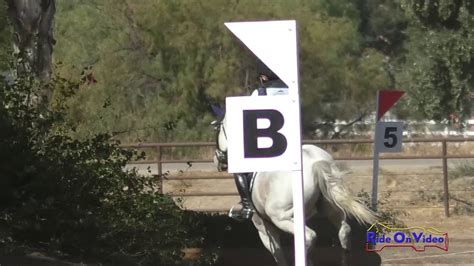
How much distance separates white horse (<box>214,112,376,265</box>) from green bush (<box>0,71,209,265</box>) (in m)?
0.89

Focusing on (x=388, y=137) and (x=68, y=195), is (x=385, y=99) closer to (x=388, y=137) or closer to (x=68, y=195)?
(x=388, y=137)

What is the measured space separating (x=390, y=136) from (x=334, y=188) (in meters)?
2.64

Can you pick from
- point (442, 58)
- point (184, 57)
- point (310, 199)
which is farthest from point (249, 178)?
point (184, 57)

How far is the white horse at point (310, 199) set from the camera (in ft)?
27.6

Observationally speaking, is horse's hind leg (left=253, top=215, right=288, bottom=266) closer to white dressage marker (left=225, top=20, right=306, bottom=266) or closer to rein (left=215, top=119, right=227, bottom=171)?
rein (left=215, top=119, right=227, bottom=171)

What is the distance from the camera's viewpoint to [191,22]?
2603 centimetres

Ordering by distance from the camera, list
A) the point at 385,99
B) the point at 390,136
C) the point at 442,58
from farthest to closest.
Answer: the point at 442,58, the point at 385,99, the point at 390,136

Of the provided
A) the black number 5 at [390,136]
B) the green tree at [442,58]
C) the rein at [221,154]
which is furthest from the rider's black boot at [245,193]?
the green tree at [442,58]

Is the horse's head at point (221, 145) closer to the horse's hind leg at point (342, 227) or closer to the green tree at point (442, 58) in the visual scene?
the horse's hind leg at point (342, 227)

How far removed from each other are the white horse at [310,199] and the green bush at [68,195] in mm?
886

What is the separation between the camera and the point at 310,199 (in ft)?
28.0

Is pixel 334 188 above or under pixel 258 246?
above

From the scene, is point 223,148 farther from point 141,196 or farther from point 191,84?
point 191,84

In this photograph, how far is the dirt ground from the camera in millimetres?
9906
